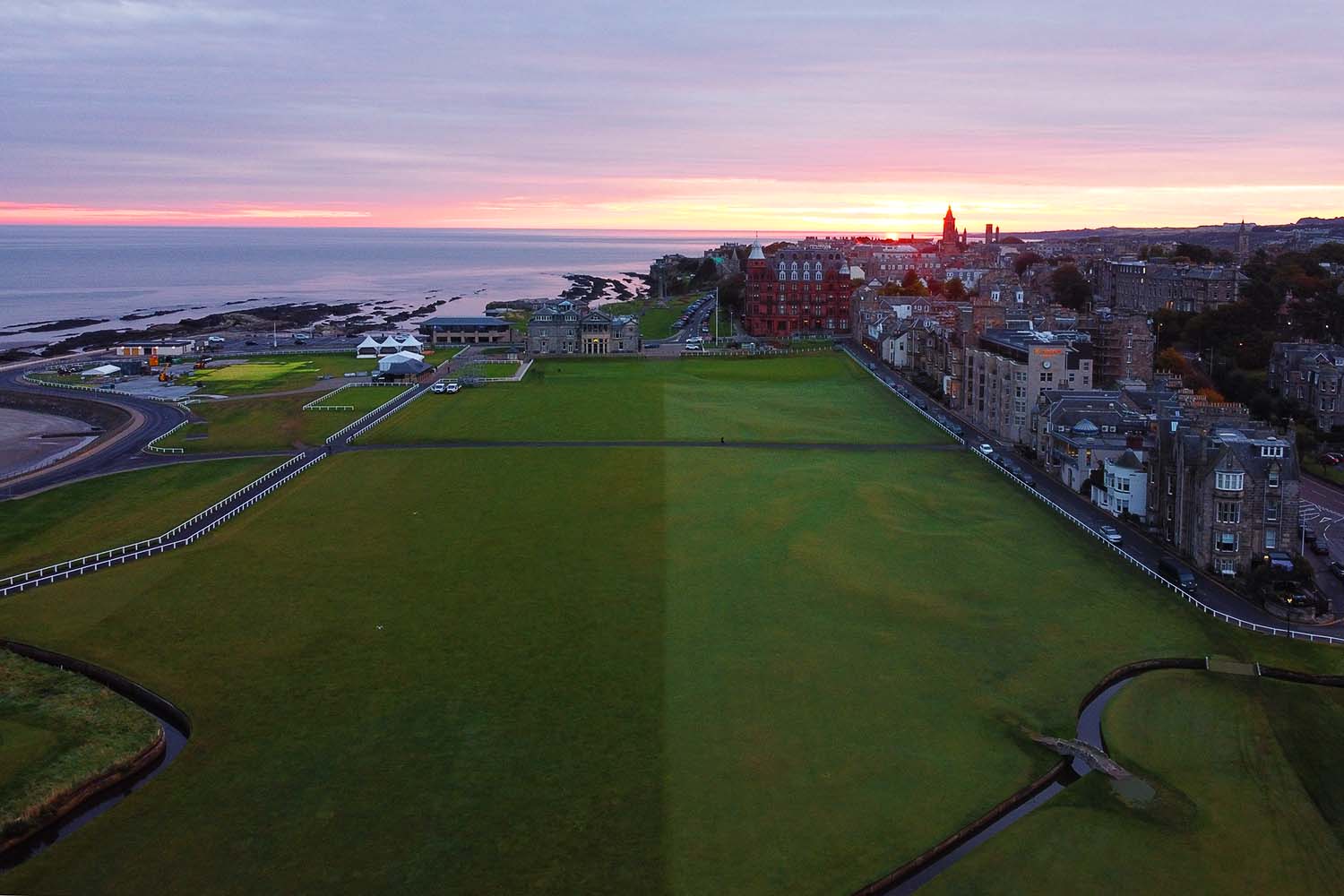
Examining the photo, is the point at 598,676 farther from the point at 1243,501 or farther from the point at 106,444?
the point at 106,444

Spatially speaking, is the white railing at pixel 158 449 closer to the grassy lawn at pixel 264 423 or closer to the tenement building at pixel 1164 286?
the grassy lawn at pixel 264 423

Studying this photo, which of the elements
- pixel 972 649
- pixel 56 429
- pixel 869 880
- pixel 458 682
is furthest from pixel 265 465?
pixel 869 880

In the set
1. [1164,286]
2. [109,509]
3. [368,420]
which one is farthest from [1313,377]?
[109,509]

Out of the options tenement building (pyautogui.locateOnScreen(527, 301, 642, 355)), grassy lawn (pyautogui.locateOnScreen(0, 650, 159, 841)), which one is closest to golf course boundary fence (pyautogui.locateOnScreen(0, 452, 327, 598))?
grassy lawn (pyautogui.locateOnScreen(0, 650, 159, 841))

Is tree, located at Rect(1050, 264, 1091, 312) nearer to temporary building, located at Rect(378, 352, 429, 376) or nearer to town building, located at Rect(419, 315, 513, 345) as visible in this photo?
town building, located at Rect(419, 315, 513, 345)

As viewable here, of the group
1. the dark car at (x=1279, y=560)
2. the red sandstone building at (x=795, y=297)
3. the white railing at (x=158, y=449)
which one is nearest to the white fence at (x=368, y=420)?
the white railing at (x=158, y=449)

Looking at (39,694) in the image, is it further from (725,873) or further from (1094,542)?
(1094,542)
